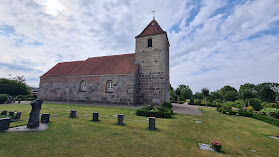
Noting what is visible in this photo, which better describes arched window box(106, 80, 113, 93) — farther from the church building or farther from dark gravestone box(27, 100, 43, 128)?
dark gravestone box(27, 100, 43, 128)

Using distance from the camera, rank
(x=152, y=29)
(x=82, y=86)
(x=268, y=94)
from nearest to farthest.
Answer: (x=152, y=29) < (x=82, y=86) < (x=268, y=94)

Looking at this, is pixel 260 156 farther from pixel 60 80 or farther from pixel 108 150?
pixel 60 80

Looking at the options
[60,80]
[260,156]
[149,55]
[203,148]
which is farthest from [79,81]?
[260,156]

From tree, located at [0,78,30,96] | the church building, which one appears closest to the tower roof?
the church building

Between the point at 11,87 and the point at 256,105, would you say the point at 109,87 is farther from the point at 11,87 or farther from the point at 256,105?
the point at 256,105

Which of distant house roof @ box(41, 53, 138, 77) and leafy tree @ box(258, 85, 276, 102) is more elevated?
distant house roof @ box(41, 53, 138, 77)

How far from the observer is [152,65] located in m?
18.0

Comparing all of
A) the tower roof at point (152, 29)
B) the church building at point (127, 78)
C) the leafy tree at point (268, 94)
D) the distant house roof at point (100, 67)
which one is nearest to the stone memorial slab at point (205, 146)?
the church building at point (127, 78)

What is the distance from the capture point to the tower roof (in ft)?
60.6

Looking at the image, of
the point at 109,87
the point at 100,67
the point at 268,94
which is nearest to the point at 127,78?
the point at 109,87

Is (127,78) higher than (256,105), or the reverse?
(127,78)

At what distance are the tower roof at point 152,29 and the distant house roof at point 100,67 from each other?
3.94 meters

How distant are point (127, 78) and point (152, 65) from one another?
414 cm

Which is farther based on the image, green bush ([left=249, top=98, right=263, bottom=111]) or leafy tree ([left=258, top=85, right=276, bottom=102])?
leafy tree ([left=258, top=85, right=276, bottom=102])
